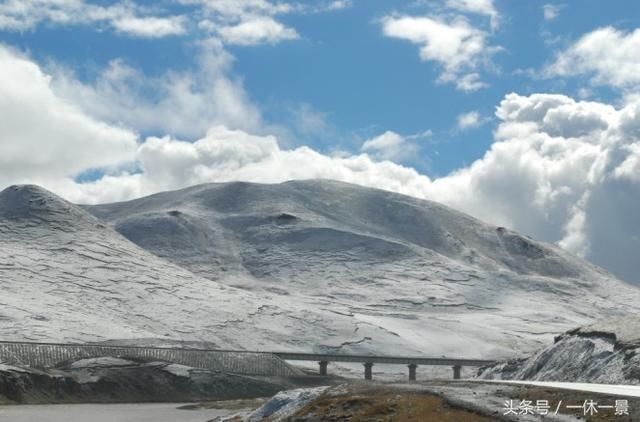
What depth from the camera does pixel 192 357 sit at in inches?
5295

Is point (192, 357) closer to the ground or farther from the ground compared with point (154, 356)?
farther from the ground

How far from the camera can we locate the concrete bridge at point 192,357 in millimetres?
122500

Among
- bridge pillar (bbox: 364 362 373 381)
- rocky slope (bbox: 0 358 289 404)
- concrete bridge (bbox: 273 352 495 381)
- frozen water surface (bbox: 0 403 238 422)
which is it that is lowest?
frozen water surface (bbox: 0 403 238 422)

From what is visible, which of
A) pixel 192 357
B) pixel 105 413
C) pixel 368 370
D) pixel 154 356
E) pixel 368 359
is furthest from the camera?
pixel 368 370

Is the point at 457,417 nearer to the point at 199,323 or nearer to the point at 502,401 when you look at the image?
the point at 502,401

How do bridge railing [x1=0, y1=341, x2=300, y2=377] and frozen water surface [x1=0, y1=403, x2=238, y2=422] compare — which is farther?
bridge railing [x1=0, y1=341, x2=300, y2=377]

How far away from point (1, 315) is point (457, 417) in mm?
125356

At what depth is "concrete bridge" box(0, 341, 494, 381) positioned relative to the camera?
122 metres

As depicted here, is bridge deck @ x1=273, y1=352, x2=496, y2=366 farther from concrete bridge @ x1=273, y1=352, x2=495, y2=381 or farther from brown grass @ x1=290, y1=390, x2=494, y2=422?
brown grass @ x1=290, y1=390, x2=494, y2=422

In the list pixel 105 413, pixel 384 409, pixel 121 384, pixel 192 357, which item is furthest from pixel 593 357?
Result: pixel 192 357

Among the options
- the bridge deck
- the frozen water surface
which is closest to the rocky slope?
the frozen water surface

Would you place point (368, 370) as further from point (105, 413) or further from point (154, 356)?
point (105, 413)

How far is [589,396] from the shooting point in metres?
45.8

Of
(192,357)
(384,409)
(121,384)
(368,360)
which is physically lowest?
(384,409)
